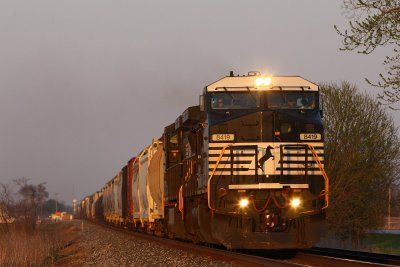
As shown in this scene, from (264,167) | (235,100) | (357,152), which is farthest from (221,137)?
(357,152)

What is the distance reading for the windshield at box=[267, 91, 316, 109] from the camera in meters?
15.3

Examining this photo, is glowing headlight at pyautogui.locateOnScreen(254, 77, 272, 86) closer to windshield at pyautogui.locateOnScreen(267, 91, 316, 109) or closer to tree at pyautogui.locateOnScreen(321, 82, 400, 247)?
windshield at pyautogui.locateOnScreen(267, 91, 316, 109)

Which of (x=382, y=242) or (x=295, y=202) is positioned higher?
(x=295, y=202)

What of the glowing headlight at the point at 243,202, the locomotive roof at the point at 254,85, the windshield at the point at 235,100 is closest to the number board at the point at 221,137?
the windshield at the point at 235,100

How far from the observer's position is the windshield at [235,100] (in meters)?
15.3

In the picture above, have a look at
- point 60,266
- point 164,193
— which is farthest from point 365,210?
point 60,266

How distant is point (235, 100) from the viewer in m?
15.4

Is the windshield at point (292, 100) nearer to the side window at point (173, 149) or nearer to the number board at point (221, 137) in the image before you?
the number board at point (221, 137)

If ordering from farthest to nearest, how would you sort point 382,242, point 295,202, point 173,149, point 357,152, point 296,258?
point 382,242 → point 357,152 → point 173,149 → point 296,258 → point 295,202

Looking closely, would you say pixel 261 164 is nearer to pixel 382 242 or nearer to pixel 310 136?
pixel 310 136

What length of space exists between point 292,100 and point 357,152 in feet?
69.5

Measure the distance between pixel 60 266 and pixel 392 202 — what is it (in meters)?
24.1

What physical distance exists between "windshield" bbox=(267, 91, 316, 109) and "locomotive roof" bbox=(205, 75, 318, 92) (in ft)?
0.52

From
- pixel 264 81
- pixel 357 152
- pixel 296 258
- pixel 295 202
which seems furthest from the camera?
pixel 357 152
